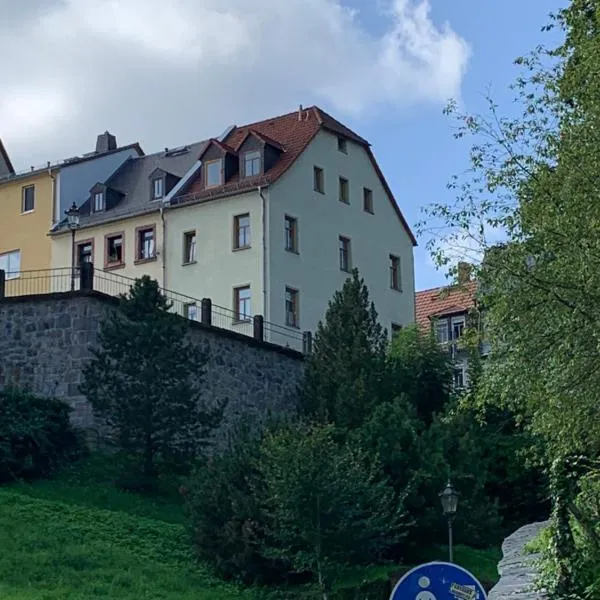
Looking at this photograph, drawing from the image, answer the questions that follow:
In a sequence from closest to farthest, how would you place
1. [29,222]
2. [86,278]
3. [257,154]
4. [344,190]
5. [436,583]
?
1. [436,583]
2. [86,278]
3. [257,154]
4. [344,190]
5. [29,222]

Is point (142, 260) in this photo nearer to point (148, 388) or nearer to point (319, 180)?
point (319, 180)

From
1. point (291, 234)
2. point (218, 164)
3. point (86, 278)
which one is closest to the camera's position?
point (86, 278)

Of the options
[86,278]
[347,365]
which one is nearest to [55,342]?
[86,278]

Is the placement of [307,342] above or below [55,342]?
above

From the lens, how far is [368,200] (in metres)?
54.9

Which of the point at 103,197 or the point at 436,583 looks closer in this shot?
the point at 436,583

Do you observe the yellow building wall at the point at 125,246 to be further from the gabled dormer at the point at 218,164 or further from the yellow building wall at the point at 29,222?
the gabled dormer at the point at 218,164

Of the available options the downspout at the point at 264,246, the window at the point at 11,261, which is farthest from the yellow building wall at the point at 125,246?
the downspout at the point at 264,246

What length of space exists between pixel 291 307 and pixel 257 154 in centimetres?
581

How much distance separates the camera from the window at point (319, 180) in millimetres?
52394

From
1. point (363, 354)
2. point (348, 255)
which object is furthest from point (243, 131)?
point (363, 354)

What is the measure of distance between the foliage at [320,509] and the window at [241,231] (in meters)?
22.7

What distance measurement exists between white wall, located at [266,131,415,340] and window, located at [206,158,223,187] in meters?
2.72

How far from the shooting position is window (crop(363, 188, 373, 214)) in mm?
54713
